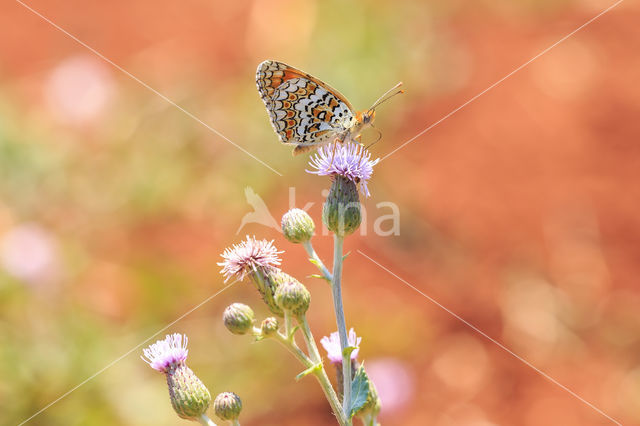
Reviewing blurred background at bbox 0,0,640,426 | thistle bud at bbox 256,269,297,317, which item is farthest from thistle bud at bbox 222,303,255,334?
blurred background at bbox 0,0,640,426

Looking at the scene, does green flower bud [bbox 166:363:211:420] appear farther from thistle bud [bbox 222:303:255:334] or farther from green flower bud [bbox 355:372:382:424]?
green flower bud [bbox 355:372:382:424]

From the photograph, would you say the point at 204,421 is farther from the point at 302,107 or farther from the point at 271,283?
the point at 302,107

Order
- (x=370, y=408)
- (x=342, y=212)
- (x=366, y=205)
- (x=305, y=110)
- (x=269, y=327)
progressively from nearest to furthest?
(x=269, y=327)
(x=370, y=408)
(x=342, y=212)
(x=305, y=110)
(x=366, y=205)

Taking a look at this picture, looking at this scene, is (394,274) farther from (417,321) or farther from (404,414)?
(404,414)

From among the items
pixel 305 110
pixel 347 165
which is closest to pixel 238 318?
pixel 347 165

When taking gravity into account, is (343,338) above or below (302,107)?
below

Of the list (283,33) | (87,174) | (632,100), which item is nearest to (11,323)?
(87,174)
